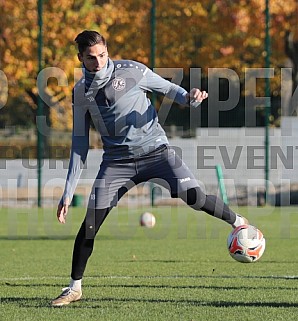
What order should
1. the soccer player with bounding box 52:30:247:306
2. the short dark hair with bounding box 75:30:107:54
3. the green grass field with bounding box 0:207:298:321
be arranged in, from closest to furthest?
the green grass field with bounding box 0:207:298:321 → the short dark hair with bounding box 75:30:107:54 → the soccer player with bounding box 52:30:247:306

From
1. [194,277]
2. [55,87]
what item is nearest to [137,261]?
[194,277]

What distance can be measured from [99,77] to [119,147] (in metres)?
0.63

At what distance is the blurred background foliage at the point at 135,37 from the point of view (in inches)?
942

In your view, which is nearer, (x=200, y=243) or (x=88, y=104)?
(x=88, y=104)

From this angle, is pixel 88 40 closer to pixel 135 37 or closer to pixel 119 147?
pixel 119 147

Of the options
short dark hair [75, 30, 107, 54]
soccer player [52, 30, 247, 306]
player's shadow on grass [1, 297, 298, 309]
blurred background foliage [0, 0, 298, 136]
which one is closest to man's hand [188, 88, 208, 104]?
soccer player [52, 30, 247, 306]

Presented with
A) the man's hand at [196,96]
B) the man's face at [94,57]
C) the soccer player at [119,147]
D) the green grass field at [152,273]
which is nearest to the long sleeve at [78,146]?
the soccer player at [119,147]

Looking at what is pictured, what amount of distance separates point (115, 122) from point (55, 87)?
16.4 meters

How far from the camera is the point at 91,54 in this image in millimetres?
6945

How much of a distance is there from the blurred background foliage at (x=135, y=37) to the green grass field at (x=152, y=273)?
7624mm

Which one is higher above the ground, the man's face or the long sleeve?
the man's face

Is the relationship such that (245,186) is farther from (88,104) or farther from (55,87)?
(88,104)

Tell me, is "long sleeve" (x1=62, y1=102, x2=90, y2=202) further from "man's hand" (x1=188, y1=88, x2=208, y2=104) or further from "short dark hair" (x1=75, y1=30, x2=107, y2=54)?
"man's hand" (x1=188, y1=88, x2=208, y2=104)

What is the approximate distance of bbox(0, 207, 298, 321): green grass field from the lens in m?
6.77
